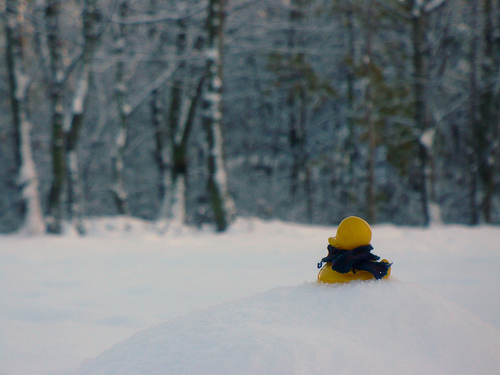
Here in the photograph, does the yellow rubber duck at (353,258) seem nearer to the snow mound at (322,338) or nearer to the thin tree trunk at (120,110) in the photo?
the snow mound at (322,338)

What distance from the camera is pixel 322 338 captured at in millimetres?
1507

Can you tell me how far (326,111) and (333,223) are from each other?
4317 mm

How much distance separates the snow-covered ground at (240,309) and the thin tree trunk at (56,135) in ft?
4.32

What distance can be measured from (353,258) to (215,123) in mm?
6596

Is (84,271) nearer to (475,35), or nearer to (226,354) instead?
(226,354)

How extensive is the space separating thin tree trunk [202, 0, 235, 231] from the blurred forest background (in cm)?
3

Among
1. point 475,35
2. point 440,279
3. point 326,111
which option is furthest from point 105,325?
point 326,111

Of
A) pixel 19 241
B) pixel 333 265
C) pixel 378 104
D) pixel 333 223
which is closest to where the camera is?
pixel 333 265

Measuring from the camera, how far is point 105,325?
2818 millimetres

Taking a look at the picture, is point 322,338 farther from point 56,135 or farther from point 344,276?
point 56,135

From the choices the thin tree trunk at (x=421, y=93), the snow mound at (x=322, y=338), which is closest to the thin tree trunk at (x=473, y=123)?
the thin tree trunk at (x=421, y=93)

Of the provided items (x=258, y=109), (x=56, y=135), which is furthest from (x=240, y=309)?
(x=258, y=109)

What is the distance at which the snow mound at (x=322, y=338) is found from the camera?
1.40 m

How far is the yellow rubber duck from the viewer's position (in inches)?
71.4
